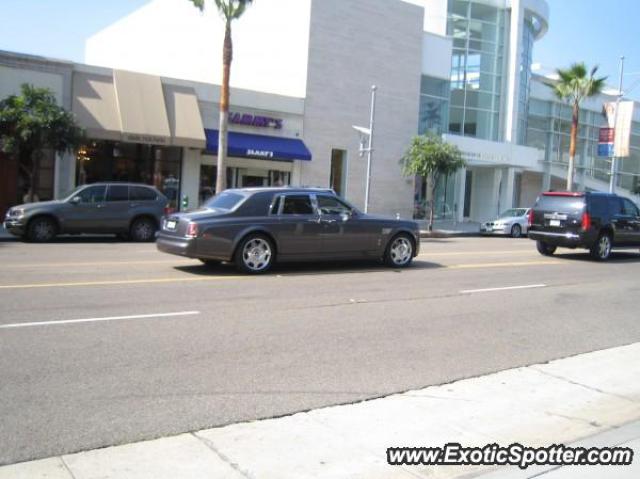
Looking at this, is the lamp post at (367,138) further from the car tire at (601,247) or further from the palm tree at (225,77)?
the car tire at (601,247)

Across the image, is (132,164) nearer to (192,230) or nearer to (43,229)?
(43,229)

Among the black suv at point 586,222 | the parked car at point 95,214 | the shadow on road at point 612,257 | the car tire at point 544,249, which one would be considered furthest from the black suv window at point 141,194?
the shadow on road at point 612,257

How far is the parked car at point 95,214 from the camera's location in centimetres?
1734

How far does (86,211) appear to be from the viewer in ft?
59.2

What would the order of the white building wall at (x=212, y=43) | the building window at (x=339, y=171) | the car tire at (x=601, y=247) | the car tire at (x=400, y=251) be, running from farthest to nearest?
the building window at (x=339, y=171), the white building wall at (x=212, y=43), the car tire at (x=601, y=247), the car tire at (x=400, y=251)

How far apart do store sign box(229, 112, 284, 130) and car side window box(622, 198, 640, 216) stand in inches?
587

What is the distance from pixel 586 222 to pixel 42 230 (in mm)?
14585

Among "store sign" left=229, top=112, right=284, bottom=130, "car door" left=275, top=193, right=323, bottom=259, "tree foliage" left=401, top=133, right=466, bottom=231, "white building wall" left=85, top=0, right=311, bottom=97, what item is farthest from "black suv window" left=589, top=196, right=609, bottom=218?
"white building wall" left=85, top=0, right=311, bottom=97

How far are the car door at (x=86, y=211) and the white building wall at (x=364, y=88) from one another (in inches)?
494

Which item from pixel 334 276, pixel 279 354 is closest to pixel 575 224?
pixel 334 276

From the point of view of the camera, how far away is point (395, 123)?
32562 mm

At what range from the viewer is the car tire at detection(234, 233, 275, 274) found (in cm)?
1204

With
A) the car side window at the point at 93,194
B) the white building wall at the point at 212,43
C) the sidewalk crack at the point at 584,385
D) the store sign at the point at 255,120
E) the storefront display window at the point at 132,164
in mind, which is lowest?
the sidewalk crack at the point at 584,385
